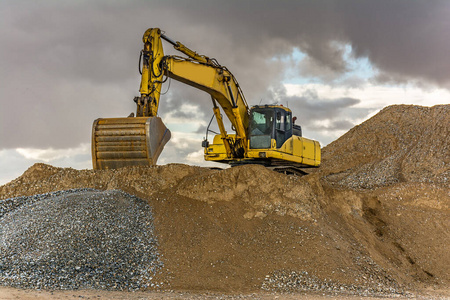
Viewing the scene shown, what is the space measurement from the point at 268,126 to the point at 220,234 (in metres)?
5.56

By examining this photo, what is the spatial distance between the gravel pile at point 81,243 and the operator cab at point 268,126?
4816mm

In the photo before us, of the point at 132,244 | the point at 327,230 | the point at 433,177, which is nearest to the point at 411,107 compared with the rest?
the point at 433,177

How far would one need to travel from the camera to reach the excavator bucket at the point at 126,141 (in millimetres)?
10477

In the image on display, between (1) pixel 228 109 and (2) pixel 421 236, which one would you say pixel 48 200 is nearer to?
(1) pixel 228 109

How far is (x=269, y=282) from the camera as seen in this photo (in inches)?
365

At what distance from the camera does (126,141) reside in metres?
10.6

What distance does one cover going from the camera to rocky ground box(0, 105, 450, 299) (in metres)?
9.14

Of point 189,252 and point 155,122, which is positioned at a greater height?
point 155,122

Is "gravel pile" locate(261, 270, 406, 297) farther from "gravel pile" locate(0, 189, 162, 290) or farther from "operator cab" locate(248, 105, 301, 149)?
"operator cab" locate(248, 105, 301, 149)

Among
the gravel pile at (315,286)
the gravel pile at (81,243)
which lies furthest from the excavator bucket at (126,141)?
the gravel pile at (315,286)

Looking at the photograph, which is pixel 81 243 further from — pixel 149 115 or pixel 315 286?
pixel 315 286

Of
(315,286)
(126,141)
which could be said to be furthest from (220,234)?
(126,141)

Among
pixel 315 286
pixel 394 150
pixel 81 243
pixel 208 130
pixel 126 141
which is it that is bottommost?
pixel 315 286

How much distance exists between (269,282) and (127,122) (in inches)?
183
